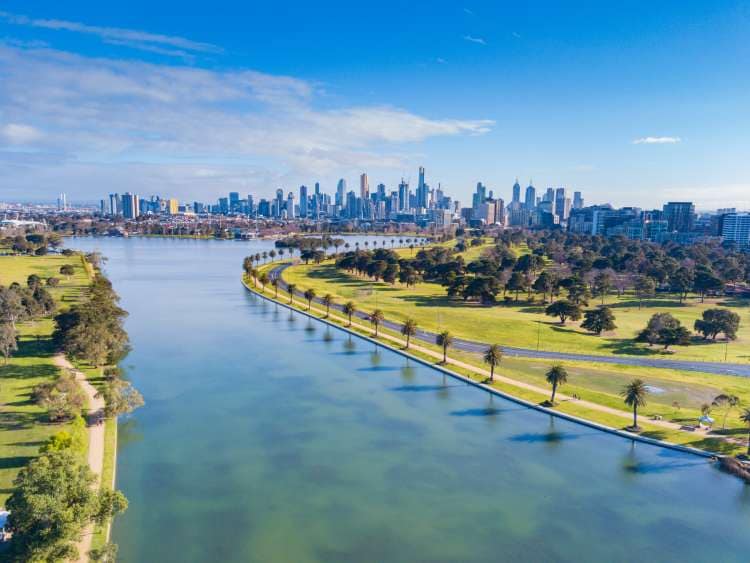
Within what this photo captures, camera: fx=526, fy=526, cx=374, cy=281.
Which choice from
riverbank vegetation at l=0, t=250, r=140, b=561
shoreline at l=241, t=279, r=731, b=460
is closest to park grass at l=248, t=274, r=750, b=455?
shoreline at l=241, t=279, r=731, b=460

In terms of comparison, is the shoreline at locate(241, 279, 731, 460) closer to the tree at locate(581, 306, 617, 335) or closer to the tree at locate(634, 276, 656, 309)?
the tree at locate(581, 306, 617, 335)

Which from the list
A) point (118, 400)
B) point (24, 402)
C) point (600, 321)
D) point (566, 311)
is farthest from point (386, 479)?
point (566, 311)

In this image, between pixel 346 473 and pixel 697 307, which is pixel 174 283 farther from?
pixel 697 307

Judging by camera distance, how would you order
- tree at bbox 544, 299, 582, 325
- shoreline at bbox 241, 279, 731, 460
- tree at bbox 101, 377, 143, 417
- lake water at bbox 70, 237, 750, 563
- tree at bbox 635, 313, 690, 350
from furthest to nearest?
tree at bbox 544, 299, 582, 325 → tree at bbox 635, 313, 690, 350 → tree at bbox 101, 377, 143, 417 → shoreline at bbox 241, 279, 731, 460 → lake water at bbox 70, 237, 750, 563

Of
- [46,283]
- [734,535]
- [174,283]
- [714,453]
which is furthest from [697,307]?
[46,283]

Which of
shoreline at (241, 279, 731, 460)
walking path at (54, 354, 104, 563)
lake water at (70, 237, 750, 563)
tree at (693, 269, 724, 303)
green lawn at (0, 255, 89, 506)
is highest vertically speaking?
tree at (693, 269, 724, 303)

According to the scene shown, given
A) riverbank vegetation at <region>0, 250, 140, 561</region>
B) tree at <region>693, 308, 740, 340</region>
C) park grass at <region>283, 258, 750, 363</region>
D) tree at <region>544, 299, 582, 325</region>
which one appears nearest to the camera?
riverbank vegetation at <region>0, 250, 140, 561</region>

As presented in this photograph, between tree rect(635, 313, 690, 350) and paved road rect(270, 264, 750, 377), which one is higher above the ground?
tree rect(635, 313, 690, 350)

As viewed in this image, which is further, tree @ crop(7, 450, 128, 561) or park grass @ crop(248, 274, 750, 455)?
park grass @ crop(248, 274, 750, 455)

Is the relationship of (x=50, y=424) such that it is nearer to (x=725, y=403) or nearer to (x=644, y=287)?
(x=725, y=403)
